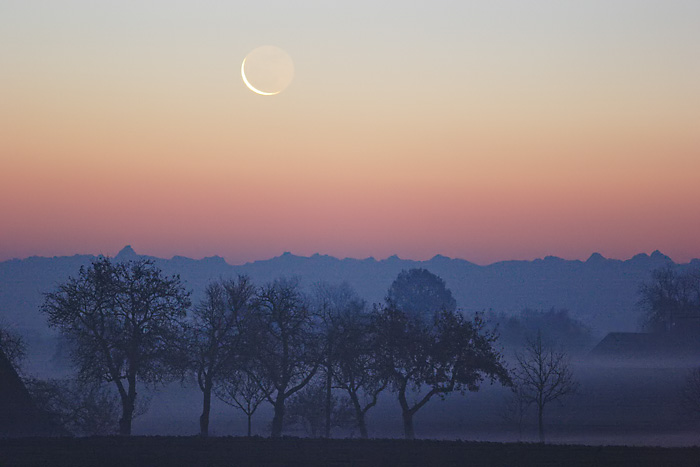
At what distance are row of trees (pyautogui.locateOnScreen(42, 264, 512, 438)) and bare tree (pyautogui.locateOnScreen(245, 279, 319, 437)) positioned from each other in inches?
3.3

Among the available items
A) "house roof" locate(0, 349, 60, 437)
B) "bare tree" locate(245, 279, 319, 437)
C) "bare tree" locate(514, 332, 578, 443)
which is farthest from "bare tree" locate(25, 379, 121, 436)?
"bare tree" locate(514, 332, 578, 443)

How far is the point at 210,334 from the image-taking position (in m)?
60.3

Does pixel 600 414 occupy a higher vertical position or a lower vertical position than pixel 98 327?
lower

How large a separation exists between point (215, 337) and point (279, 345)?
509cm

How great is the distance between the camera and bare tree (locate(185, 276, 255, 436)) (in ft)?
193

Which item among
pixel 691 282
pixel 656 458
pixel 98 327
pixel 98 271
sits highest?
pixel 691 282

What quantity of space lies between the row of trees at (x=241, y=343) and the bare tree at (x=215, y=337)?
0.09 metres

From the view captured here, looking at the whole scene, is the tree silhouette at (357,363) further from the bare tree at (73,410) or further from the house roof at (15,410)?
the house roof at (15,410)

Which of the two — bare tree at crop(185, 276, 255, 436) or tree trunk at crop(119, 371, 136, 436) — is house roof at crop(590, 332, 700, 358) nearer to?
bare tree at crop(185, 276, 255, 436)

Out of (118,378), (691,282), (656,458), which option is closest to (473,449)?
(656,458)

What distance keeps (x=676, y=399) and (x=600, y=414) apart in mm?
13072

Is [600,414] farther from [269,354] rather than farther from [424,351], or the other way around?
[269,354]

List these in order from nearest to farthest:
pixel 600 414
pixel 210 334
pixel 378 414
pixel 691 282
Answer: pixel 210 334
pixel 600 414
pixel 378 414
pixel 691 282

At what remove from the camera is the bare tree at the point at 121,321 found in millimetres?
55906
